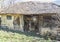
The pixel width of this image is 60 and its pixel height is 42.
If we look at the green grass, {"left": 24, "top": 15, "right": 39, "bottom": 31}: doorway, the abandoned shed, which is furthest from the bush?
the green grass

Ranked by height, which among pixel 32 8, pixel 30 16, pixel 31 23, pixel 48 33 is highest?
pixel 32 8

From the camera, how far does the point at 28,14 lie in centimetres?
1991

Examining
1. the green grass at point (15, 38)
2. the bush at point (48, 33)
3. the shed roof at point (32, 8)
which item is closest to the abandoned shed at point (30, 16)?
the shed roof at point (32, 8)

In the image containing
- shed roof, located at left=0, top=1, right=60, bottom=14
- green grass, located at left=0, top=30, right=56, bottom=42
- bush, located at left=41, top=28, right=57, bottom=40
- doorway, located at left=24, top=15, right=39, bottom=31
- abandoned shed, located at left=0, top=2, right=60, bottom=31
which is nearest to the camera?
green grass, located at left=0, top=30, right=56, bottom=42

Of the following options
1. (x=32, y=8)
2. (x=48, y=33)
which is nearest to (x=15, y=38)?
(x=48, y=33)

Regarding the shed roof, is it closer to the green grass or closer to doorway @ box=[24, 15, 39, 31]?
doorway @ box=[24, 15, 39, 31]

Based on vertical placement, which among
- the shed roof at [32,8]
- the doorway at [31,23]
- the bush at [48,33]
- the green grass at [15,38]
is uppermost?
the shed roof at [32,8]

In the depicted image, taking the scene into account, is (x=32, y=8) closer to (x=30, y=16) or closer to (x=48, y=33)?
(x=30, y=16)

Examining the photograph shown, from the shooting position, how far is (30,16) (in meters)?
20.3

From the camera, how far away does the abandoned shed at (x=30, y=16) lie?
64.6 ft

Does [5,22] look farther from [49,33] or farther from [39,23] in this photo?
[49,33]

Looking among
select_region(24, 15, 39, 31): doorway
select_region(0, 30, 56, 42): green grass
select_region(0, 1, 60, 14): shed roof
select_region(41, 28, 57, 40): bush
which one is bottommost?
select_region(41, 28, 57, 40): bush

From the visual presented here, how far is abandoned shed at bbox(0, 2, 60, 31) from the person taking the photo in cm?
1968

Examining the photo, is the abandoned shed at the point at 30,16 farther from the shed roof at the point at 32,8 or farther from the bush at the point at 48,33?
the bush at the point at 48,33
